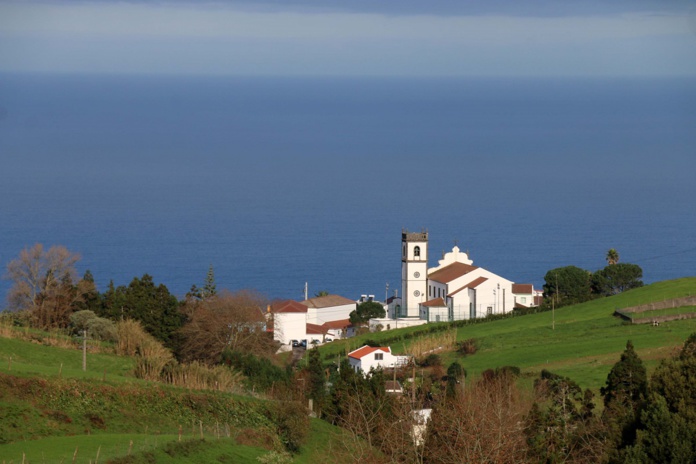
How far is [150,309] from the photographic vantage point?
137 ft

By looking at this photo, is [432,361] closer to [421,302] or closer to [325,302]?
[325,302]

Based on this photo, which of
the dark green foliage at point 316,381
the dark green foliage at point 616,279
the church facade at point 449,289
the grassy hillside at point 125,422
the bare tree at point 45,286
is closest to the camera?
the grassy hillside at point 125,422

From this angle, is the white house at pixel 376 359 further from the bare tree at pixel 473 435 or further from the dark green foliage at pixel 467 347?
the bare tree at pixel 473 435

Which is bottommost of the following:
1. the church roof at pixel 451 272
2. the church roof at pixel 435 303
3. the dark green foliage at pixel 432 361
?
the dark green foliage at pixel 432 361

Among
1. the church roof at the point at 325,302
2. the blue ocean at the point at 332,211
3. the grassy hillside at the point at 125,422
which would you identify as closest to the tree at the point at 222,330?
the grassy hillside at the point at 125,422

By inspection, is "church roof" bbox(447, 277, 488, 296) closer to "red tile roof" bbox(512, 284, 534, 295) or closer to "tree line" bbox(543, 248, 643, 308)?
"red tile roof" bbox(512, 284, 534, 295)

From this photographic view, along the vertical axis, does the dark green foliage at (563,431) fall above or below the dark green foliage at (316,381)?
below

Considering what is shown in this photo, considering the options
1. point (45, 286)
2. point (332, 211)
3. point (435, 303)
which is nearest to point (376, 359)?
point (45, 286)

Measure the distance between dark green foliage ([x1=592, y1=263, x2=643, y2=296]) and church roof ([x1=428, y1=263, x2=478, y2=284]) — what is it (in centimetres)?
649

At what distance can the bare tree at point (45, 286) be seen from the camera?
137ft

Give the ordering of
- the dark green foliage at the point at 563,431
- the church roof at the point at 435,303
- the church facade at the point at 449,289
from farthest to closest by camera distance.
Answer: the church roof at the point at 435,303, the church facade at the point at 449,289, the dark green foliage at the point at 563,431

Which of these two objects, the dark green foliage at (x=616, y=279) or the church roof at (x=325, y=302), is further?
the church roof at (x=325, y=302)

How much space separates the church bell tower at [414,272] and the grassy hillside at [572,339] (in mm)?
12129

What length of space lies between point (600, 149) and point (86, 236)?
111 meters
